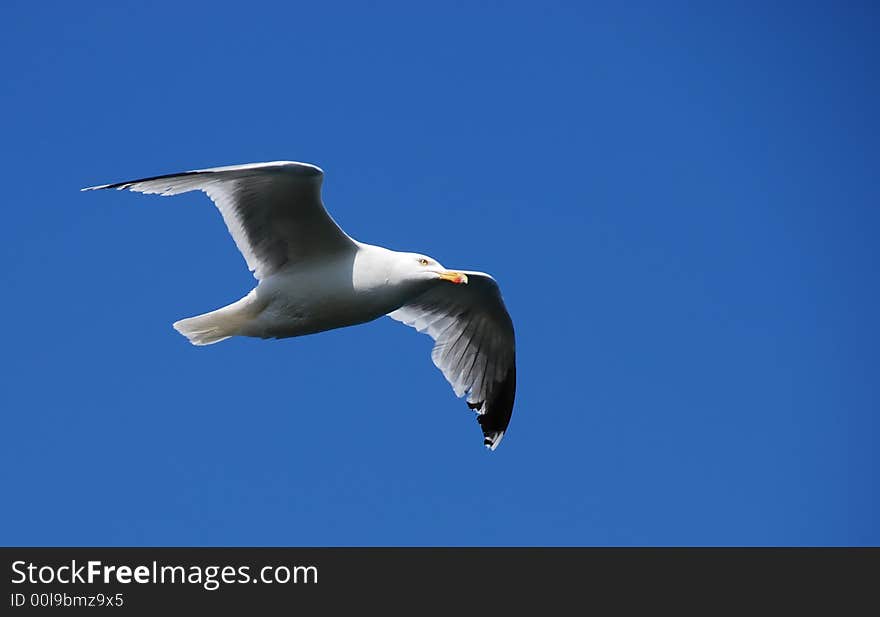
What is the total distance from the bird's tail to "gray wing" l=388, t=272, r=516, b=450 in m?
2.12

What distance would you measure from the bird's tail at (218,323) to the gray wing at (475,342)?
212 centimetres

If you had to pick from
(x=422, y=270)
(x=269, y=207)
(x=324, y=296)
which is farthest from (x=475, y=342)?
(x=269, y=207)

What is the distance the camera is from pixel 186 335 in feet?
35.8

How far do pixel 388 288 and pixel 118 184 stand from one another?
2335 mm

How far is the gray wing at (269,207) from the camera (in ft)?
32.4

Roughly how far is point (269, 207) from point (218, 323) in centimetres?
110

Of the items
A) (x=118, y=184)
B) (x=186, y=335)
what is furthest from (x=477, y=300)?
(x=118, y=184)

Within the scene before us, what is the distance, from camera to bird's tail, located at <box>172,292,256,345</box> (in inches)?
423

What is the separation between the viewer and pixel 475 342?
41.4 ft

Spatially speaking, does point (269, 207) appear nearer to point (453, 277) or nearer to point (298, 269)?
point (298, 269)

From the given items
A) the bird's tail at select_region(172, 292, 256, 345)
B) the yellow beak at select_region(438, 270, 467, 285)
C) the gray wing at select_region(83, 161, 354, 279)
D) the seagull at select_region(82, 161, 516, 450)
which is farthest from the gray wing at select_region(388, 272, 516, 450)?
the bird's tail at select_region(172, 292, 256, 345)

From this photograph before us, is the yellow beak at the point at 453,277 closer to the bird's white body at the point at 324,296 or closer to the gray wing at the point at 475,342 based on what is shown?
the bird's white body at the point at 324,296

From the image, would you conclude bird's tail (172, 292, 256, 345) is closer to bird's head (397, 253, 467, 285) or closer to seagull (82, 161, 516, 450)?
seagull (82, 161, 516, 450)

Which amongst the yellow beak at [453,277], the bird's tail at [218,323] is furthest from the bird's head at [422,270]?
the bird's tail at [218,323]
